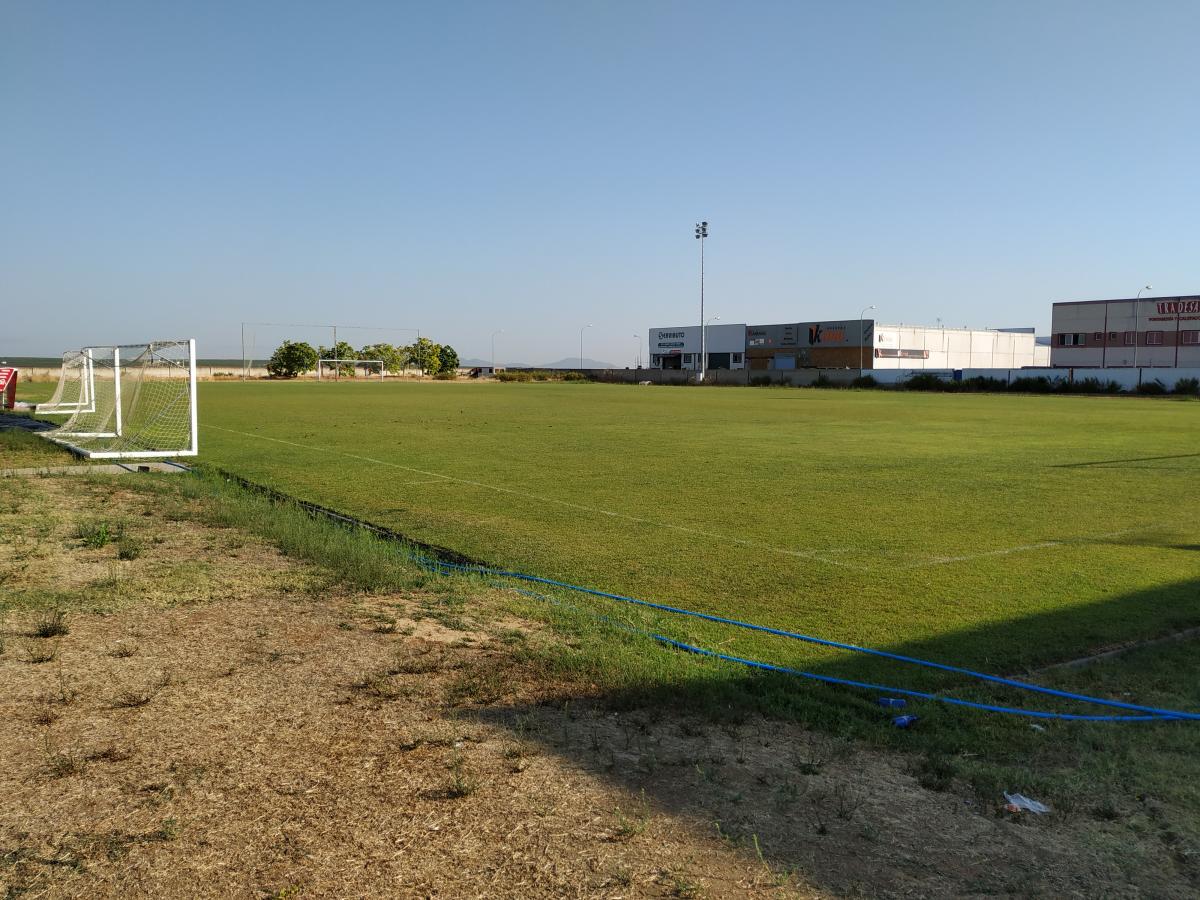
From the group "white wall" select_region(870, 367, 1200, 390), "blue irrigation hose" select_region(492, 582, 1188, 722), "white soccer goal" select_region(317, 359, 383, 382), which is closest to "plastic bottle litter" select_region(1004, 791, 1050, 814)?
"blue irrigation hose" select_region(492, 582, 1188, 722)

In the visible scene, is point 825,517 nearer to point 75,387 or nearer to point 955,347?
point 75,387

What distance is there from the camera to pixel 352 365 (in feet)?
369

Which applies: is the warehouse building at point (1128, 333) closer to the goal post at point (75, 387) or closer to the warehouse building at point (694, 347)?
the warehouse building at point (694, 347)

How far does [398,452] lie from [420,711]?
45.7 ft

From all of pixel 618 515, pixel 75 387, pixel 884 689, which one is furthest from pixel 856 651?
pixel 75 387

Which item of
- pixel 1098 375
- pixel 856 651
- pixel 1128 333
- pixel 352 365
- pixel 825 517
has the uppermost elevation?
pixel 1128 333

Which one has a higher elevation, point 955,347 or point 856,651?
point 955,347

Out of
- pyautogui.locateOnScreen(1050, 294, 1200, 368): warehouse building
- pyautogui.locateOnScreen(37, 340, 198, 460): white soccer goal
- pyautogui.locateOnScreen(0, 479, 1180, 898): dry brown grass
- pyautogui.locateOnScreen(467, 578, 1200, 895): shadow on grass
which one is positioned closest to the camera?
pyautogui.locateOnScreen(0, 479, 1180, 898): dry brown grass

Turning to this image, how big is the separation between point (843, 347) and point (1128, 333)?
27684 mm

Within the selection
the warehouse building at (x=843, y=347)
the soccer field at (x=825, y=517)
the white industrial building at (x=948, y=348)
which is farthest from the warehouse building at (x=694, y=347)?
the soccer field at (x=825, y=517)

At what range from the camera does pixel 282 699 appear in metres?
4.64

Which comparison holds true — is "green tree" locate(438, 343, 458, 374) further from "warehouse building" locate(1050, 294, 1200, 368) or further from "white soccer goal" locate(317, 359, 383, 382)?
"warehouse building" locate(1050, 294, 1200, 368)

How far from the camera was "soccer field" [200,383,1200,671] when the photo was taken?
22.9 ft

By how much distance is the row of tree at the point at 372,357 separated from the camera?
338ft
